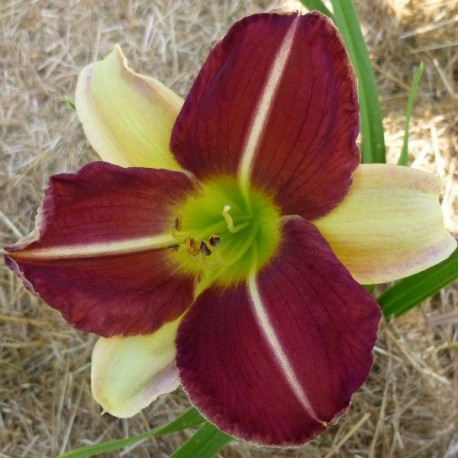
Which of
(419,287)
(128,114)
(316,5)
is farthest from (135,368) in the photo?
(316,5)

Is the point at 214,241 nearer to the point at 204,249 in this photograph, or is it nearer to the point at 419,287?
the point at 204,249

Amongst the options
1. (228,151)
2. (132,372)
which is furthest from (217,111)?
(132,372)

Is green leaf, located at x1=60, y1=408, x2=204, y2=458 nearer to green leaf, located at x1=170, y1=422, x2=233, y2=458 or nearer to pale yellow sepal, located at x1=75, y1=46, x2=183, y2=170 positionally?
green leaf, located at x1=170, y1=422, x2=233, y2=458

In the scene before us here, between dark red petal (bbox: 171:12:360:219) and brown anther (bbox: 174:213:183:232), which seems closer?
dark red petal (bbox: 171:12:360:219)

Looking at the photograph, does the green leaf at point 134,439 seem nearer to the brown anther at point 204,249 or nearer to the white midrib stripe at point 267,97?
the brown anther at point 204,249

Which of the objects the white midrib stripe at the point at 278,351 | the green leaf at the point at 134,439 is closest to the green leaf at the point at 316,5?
the white midrib stripe at the point at 278,351

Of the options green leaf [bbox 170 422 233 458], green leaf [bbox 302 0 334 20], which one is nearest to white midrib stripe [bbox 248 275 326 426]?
green leaf [bbox 170 422 233 458]
